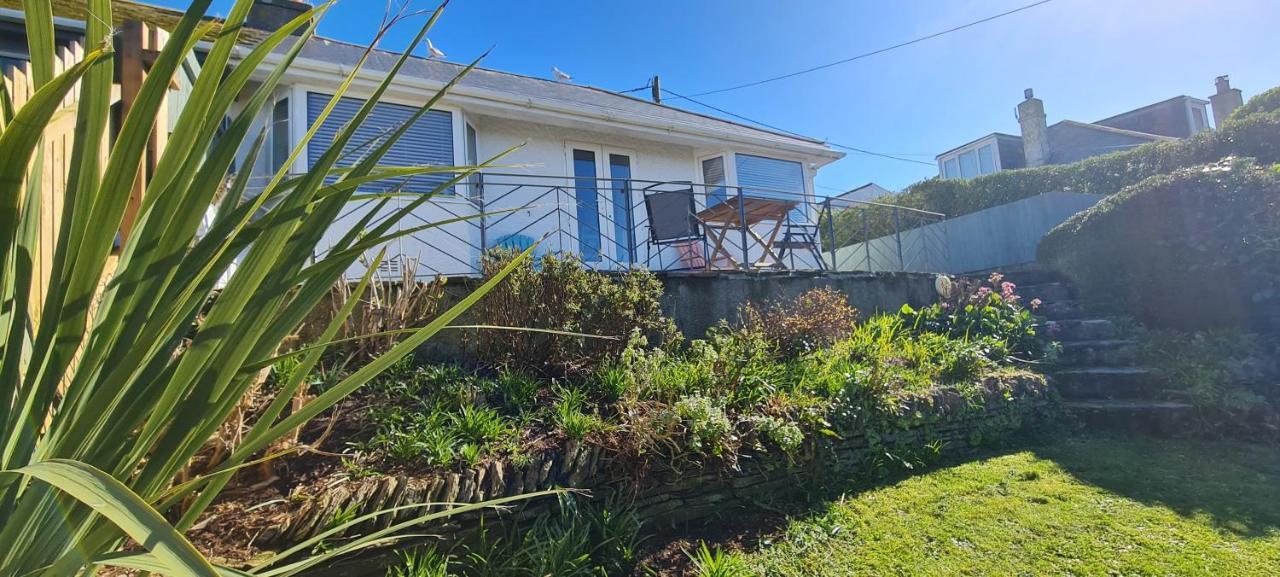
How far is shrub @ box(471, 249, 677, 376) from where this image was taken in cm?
413

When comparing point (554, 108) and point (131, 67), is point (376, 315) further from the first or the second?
point (554, 108)

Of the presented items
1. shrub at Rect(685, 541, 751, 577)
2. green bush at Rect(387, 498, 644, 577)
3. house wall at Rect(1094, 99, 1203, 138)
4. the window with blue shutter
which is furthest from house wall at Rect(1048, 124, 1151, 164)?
green bush at Rect(387, 498, 644, 577)

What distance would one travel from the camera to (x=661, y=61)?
42.8 ft

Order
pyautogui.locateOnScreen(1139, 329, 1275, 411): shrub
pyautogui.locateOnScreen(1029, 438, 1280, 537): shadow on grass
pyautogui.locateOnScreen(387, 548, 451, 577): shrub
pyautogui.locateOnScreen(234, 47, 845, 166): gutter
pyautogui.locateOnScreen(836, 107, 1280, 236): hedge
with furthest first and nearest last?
pyautogui.locateOnScreen(836, 107, 1280, 236): hedge < pyautogui.locateOnScreen(234, 47, 845, 166): gutter < pyautogui.locateOnScreen(1139, 329, 1275, 411): shrub < pyautogui.locateOnScreen(1029, 438, 1280, 537): shadow on grass < pyautogui.locateOnScreen(387, 548, 451, 577): shrub

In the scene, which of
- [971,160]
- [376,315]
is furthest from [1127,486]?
[971,160]

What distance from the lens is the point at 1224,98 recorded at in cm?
1728

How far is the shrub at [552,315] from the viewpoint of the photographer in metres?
4.13

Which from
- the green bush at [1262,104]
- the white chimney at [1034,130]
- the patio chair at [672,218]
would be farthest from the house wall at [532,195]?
the white chimney at [1034,130]

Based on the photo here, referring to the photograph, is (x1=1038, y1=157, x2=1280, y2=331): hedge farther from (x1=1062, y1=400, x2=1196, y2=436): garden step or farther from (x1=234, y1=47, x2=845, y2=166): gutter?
(x1=234, y1=47, x2=845, y2=166): gutter

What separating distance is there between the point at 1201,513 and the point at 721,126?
27.0 ft

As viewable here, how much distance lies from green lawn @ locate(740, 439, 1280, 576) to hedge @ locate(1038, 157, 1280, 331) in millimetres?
2432

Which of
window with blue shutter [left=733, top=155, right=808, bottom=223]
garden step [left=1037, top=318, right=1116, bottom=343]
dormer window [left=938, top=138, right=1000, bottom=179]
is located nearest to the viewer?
garden step [left=1037, top=318, right=1116, bottom=343]

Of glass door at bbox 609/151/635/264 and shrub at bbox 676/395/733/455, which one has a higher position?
glass door at bbox 609/151/635/264

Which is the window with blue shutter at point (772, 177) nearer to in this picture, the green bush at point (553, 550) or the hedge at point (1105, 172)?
the hedge at point (1105, 172)
